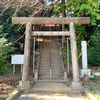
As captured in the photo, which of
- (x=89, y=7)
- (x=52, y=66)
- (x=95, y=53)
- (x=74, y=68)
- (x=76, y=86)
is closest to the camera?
(x=76, y=86)

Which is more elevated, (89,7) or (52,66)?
(89,7)

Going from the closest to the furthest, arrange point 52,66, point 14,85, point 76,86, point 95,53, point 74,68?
point 76,86, point 74,68, point 14,85, point 95,53, point 52,66

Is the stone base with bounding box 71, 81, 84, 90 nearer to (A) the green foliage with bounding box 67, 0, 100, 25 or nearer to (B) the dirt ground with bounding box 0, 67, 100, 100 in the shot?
(B) the dirt ground with bounding box 0, 67, 100, 100

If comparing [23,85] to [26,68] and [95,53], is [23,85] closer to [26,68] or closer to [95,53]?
[26,68]

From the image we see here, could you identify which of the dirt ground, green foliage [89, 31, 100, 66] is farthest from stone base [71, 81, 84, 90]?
green foliage [89, 31, 100, 66]

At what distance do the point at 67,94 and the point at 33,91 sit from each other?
5.34 feet

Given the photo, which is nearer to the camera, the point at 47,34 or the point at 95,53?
the point at 47,34

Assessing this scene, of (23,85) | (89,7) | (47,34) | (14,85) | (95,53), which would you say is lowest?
(14,85)

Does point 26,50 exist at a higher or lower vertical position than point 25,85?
higher

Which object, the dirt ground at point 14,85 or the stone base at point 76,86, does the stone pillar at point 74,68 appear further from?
the dirt ground at point 14,85

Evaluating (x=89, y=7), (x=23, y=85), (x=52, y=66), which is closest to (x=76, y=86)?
(x=23, y=85)

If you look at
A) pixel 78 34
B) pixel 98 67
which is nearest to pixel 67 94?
pixel 98 67

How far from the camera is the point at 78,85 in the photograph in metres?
5.30

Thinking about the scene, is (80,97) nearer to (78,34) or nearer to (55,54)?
(55,54)
